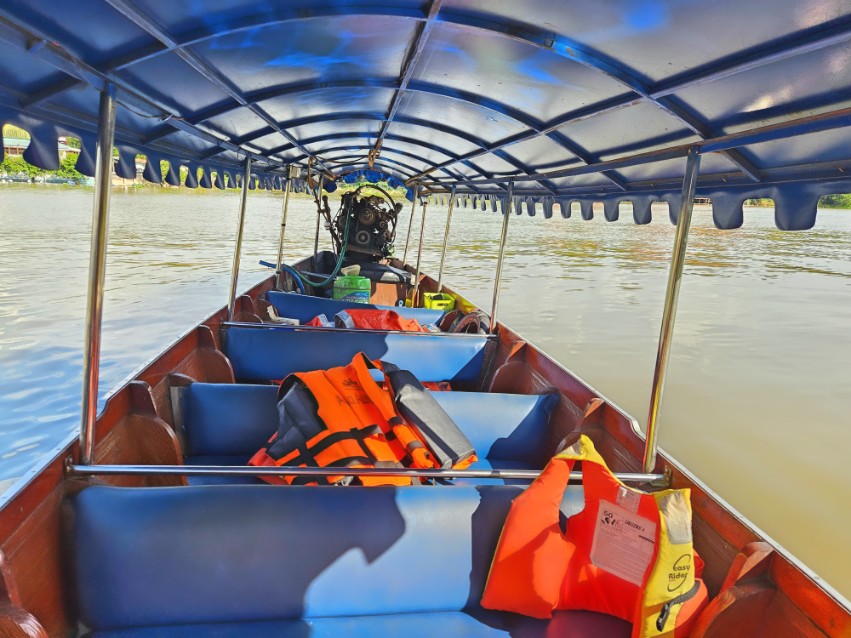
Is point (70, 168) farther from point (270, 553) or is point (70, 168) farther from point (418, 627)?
point (418, 627)

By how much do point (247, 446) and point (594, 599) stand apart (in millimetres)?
1936

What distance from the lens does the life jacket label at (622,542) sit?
77.1 inches

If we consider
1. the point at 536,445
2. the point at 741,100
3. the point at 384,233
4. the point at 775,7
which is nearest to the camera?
the point at 775,7

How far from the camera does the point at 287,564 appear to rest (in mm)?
1964

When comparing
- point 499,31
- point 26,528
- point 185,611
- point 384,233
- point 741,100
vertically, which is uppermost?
point 499,31

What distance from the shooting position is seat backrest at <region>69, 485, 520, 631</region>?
1.89 metres

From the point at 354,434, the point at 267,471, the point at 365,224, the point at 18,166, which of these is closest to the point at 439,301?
the point at 365,224

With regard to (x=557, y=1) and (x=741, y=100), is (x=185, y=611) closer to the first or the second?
(x=557, y=1)

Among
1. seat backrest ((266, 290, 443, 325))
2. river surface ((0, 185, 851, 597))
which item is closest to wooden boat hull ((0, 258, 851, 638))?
river surface ((0, 185, 851, 597))

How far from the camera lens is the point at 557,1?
212 centimetres

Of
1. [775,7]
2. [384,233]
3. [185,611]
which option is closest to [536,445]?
[185,611]

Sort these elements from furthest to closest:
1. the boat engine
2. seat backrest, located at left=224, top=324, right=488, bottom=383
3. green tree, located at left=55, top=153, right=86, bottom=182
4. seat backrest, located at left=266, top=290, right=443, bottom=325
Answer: the boat engine < seat backrest, located at left=266, top=290, right=443, bottom=325 < seat backrest, located at left=224, top=324, right=488, bottom=383 < green tree, located at left=55, top=153, right=86, bottom=182

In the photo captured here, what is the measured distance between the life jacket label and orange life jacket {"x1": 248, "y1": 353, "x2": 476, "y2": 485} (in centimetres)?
80

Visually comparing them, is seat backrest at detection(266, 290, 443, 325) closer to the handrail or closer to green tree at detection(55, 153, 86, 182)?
green tree at detection(55, 153, 86, 182)
